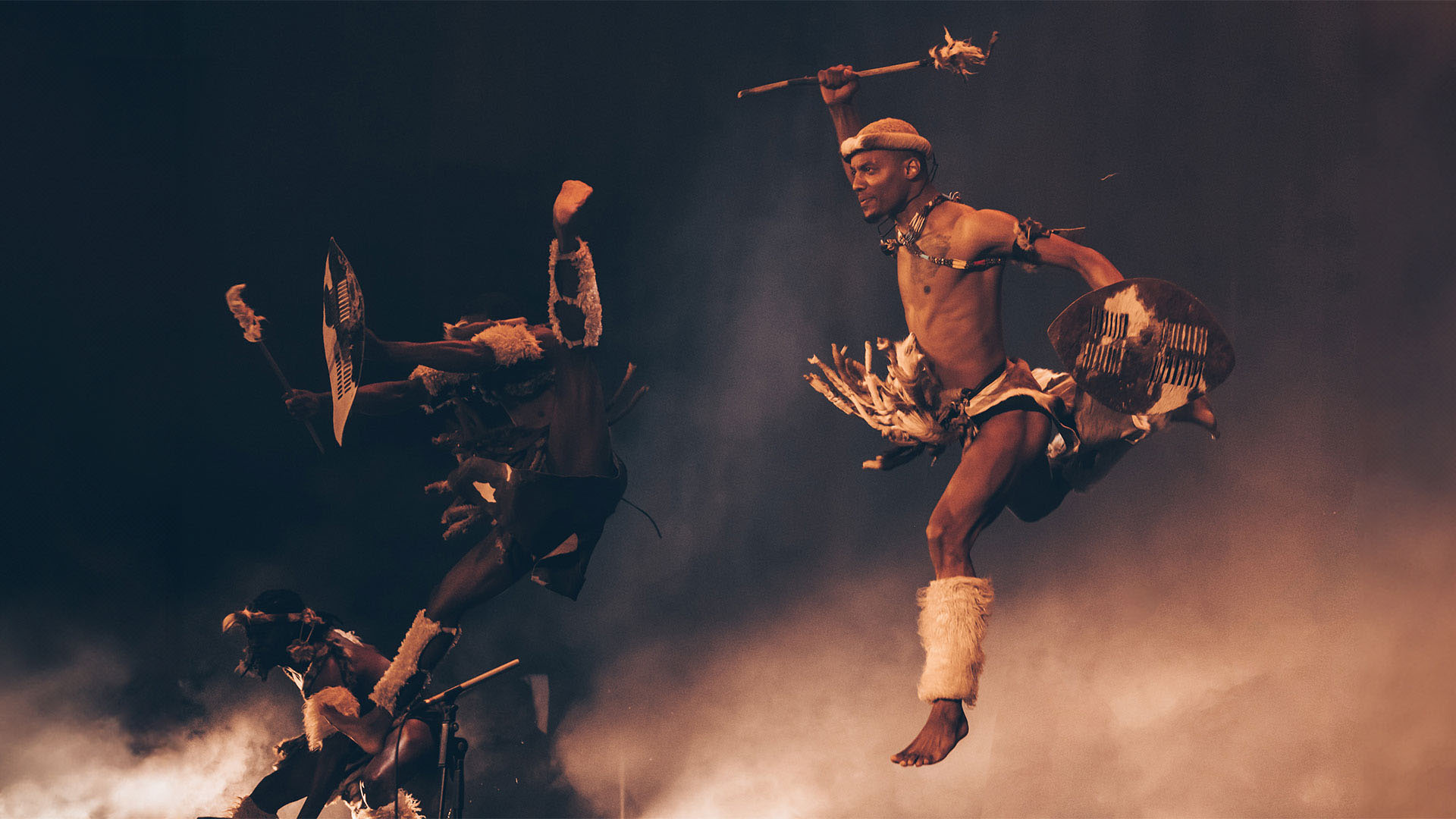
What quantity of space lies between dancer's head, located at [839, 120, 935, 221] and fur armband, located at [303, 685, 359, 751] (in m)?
2.05

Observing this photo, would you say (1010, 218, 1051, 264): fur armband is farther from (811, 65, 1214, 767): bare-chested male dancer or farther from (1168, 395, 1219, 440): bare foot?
(1168, 395, 1219, 440): bare foot

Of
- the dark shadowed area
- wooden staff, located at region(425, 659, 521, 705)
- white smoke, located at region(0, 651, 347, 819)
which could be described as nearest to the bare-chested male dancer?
the dark shadowed area

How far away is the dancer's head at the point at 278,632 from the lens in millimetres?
3352

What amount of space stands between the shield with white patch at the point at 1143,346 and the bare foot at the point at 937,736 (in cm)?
90

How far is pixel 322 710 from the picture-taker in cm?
329

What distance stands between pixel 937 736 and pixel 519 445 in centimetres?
145

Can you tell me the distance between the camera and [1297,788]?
127 inches

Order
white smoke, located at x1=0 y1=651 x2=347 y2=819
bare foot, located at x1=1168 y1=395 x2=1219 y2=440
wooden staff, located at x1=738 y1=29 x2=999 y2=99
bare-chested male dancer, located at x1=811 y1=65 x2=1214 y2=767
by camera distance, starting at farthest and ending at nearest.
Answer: white smoke, located at x1=0 y1=651 x2=347 y2=819 < wooden staff, located at x1=738 y1=29 x2=999 y2=99 < bare foot, located at x1=1168 y1=395 x2=1219 y2=440 < bare-chested male dancer, located at x1=811 y1=65 x2=1214 y2=767

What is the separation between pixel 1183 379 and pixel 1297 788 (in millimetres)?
1255

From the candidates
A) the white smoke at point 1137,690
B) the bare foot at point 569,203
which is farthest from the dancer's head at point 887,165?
the white smoke at point 1137,690

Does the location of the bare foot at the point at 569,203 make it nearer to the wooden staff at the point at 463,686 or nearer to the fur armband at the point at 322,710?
the wooden staff at the point at 463,686

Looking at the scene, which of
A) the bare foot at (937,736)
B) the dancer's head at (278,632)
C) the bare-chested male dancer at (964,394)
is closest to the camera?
the bare foot at (937,736)

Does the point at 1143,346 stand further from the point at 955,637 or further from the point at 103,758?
the point at 103,758

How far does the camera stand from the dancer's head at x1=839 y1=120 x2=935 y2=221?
10.7 feet
